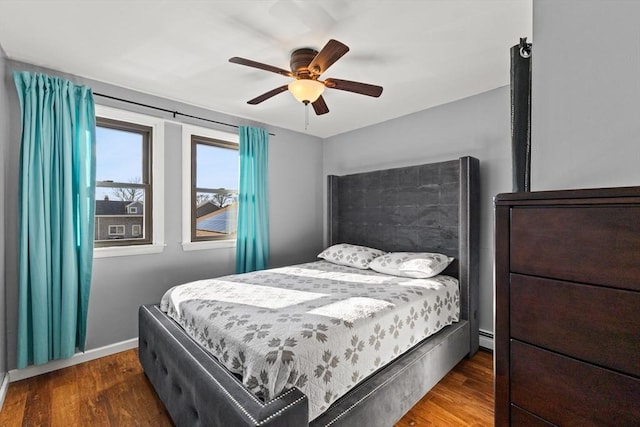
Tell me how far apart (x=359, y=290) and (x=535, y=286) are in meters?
A: 1.54

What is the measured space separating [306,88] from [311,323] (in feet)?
5.10

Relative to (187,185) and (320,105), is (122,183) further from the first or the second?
(320,105)

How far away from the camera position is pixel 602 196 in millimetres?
659

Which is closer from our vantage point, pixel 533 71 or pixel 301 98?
pixel 533 71

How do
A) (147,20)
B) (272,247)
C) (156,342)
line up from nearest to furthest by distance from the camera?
(147,20) → (156,342) → (272,247)

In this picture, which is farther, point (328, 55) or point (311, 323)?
point (328, 55)

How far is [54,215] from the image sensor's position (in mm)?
2318

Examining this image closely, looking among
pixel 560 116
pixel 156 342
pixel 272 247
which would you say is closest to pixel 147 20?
pixel 156 342

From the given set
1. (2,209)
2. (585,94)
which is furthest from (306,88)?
(2,209)

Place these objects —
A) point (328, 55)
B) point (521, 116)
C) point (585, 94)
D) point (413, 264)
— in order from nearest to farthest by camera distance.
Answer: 1. point (585, 94)
2. point (521, 116)
3. point (328, 55)
4. point (413, 264)

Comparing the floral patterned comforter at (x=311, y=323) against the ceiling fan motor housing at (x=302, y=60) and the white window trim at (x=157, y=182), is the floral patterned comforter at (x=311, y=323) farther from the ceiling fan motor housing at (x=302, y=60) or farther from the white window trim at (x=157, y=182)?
the ceiling fan motor housing at (x=302, y=60)

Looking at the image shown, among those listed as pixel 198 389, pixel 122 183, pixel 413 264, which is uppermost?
pixel 122 183

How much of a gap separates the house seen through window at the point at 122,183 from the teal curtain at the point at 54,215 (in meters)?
0.23

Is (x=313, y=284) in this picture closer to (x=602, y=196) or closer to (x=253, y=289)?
(x=253, y=289)
